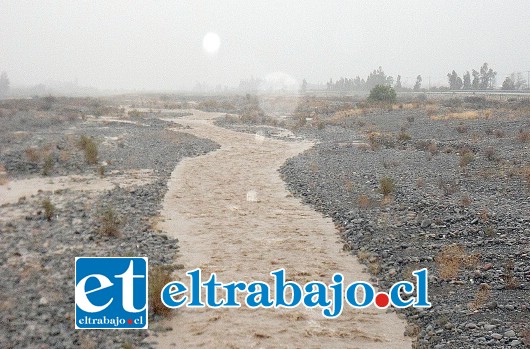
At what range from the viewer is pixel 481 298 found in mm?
9023

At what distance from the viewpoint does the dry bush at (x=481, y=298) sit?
28.9 feet

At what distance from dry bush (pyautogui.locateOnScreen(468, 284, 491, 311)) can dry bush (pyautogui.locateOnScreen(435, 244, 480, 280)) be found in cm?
85

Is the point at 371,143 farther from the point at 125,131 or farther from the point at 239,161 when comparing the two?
the point at 125,131

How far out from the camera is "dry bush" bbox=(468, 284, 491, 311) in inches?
347

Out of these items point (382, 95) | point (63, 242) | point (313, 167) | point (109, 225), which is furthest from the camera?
point (382, 95)

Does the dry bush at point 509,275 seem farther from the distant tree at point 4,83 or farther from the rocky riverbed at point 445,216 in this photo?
the distant tree at point 4,83

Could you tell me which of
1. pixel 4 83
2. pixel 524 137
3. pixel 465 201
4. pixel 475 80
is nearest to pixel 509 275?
pixel 465 201

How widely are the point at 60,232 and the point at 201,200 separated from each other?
19.9ft

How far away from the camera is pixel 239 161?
27172 mm

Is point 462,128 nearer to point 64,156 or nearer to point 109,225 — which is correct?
point 64,156

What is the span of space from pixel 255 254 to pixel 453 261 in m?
5.10

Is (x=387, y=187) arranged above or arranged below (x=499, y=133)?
below

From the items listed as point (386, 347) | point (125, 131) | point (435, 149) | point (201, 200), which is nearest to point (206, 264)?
point (386, 347)

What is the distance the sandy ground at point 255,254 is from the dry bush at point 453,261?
170 centimetres
